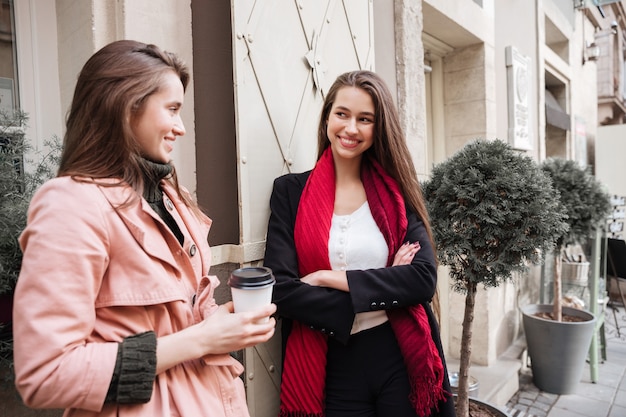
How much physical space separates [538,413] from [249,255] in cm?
352

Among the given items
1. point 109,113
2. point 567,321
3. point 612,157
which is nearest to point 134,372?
point 109,113

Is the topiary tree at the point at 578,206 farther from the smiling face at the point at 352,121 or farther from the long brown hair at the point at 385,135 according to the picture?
the smiling face at the point at 352,121

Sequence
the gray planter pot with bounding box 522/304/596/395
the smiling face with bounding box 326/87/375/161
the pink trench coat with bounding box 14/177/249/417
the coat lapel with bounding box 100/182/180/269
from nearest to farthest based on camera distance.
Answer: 1. the pink trench coat with bounding box 14/177/249/417
2. the coat lapel with bounding box 100/182/180/269
3. the smiling face with bounding box 326/87/375/161
4. the gray planter pot with bounding box 522/304/596/395

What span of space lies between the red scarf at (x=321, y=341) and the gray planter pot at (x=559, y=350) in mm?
3036

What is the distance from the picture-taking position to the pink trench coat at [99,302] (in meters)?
0.83

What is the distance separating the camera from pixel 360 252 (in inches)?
72.9

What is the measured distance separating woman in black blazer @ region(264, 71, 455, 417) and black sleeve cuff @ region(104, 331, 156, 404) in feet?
2.69

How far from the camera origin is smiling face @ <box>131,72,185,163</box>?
1.08 meters

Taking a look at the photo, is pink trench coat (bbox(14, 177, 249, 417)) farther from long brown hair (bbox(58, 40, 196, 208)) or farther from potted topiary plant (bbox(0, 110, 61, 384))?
potted topiary plant (bbox(0, 110, 61, 384))

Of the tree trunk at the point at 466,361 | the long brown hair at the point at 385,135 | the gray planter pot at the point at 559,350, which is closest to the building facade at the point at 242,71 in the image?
the long brown hair at the point at 385,135

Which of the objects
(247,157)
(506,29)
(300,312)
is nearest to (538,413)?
(300,312)

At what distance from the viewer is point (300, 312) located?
172cm

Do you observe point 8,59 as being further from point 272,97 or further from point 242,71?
point 272,97

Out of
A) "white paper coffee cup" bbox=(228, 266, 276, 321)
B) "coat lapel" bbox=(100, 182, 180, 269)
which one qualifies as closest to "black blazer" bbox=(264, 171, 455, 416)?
"white paper coffee cup" bbox=(228, 266, 276, 321)
